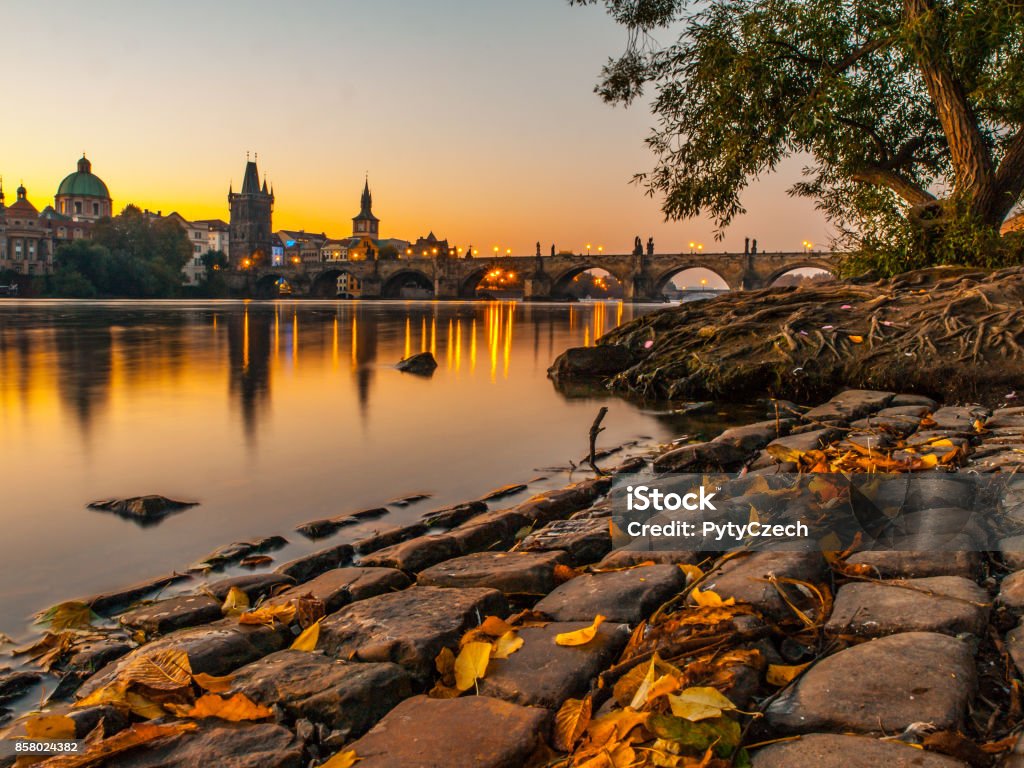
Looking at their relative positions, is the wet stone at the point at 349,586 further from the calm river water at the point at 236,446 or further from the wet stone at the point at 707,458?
the wet stone at the point at 707,458

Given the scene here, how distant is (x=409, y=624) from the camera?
2.15 metres

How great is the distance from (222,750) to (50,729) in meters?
0.44

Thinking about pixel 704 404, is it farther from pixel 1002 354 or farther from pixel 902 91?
pixel 902 91

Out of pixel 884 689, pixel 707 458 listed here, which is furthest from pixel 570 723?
pixel 707 458

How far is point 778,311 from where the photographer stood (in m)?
9.39

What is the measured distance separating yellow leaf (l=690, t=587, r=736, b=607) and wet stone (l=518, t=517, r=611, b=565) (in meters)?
0.83

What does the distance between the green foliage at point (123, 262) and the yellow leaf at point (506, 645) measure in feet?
245

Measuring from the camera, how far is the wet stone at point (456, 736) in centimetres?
149

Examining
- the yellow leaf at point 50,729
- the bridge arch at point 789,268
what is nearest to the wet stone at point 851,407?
the yellow leaf at point 50,729

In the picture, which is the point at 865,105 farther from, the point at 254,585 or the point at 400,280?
the point at 400,280

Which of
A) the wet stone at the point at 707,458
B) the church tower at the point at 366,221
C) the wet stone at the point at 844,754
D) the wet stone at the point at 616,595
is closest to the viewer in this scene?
the wet stone at the point at 844,754

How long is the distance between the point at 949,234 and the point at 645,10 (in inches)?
243

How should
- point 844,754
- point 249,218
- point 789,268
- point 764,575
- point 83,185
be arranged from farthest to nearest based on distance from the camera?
point 249,218
point 83,185
point 789,268
point 764,575
point 844,754

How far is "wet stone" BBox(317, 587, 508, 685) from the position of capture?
2.00 meters
